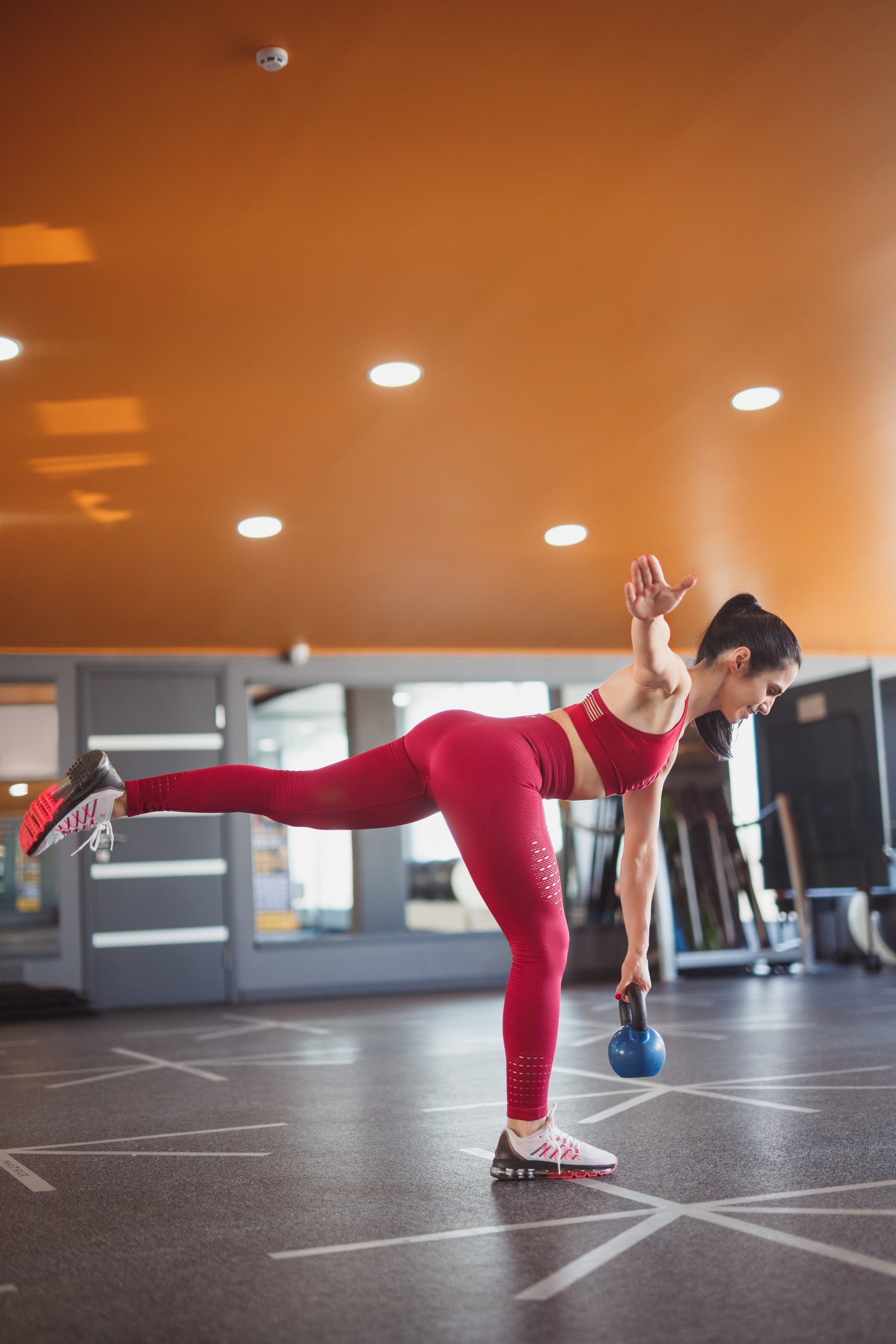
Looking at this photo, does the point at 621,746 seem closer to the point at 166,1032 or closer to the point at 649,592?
the point at 649,592

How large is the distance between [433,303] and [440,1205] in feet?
10.1

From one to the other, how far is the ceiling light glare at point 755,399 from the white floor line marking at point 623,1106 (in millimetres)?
2996

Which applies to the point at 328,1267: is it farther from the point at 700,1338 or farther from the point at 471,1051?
the point at 471,1051

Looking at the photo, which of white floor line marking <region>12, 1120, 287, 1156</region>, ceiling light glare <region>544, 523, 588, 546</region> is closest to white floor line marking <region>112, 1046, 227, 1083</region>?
white floor line marking <region>12, 1120, 287, 1156</region>

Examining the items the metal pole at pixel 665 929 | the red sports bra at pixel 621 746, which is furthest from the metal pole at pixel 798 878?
the red sports bra at pixel 621 746

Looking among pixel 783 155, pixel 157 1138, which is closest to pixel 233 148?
pixel 783 155

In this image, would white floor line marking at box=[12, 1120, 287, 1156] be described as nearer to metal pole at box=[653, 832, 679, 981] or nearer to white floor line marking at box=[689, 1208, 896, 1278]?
white floor line marking at box=[689, 1208, 896, 1278]

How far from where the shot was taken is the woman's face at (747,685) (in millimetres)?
2336

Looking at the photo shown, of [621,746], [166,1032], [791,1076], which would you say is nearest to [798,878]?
[166,1032]

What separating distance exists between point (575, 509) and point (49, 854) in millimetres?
3834

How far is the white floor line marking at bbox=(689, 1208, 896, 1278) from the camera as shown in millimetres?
1675

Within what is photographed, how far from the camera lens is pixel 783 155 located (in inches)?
136

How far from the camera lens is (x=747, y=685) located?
2.35 metres

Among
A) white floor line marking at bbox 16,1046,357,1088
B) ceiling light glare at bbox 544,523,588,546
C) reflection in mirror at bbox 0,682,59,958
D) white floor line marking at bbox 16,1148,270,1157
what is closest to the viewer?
white floor line marking at bbox 16,1148,270,1157
